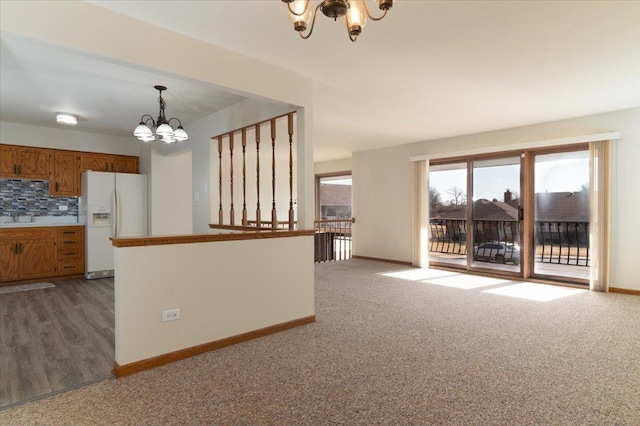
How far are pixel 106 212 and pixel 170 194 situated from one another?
1.08 metres

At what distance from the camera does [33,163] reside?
557cm

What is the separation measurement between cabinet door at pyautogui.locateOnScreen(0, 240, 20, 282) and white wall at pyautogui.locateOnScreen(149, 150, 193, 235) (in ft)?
6.37

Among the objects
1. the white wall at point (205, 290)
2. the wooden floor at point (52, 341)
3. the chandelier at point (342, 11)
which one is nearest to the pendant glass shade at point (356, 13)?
the chandelier at point (342, 11)

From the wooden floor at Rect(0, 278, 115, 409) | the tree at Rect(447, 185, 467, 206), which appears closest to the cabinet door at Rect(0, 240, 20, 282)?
the wooden floor at Rect(0, 278, 115, 409)

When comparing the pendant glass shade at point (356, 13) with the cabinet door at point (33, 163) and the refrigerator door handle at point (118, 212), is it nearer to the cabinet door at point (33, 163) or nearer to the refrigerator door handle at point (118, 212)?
the refrigerator door handle at point (118, 212)

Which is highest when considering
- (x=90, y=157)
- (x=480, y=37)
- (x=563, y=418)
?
(x=480, y=37)

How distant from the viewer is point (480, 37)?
8.79 ft

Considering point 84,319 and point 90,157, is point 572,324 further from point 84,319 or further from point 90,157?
point 90,157

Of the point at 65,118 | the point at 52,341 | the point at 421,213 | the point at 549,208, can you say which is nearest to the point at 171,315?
the point at 52,341

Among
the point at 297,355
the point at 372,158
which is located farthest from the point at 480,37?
the point at 372,158

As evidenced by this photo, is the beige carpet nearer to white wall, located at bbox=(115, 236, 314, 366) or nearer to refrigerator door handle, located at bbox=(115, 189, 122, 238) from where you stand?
white wall, located at bbox=(115, 236, 314, 366)

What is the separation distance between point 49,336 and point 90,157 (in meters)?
4.03

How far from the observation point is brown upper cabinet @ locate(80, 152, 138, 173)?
605 centimetres

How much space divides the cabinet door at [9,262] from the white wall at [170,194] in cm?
194
